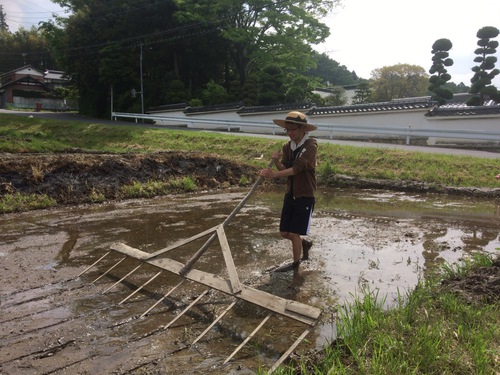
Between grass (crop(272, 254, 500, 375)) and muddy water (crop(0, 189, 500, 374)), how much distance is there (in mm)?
379

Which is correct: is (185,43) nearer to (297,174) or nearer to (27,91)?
(297,174)

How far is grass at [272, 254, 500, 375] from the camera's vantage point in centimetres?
253

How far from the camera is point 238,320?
3555mm

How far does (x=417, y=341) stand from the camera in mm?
2729

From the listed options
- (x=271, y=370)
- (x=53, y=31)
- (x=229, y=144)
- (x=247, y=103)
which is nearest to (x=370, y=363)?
(x=271, y=370)

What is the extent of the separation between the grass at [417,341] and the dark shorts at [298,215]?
4.72 ft

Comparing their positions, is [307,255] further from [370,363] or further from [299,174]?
[370,363]

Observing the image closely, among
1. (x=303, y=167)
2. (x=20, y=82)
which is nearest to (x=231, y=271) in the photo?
(x=303, y=167)

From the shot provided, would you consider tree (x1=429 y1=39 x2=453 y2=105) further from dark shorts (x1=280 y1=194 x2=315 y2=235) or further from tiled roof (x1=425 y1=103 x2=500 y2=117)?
dark shorts (x1=280 y1=194 x2=315 y2=235)

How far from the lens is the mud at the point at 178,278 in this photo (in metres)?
2.99

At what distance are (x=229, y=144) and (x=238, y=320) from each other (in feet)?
39.9

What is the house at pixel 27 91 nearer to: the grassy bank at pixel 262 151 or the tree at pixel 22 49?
the tree at pixel 22 49

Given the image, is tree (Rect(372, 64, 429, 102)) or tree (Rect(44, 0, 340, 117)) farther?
tree (Rect(372, 64, 429, 102))

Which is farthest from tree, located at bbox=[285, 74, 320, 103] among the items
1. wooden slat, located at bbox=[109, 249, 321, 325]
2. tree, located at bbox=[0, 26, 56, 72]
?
tree, located at bbox=[0, 26, 56, 72]
